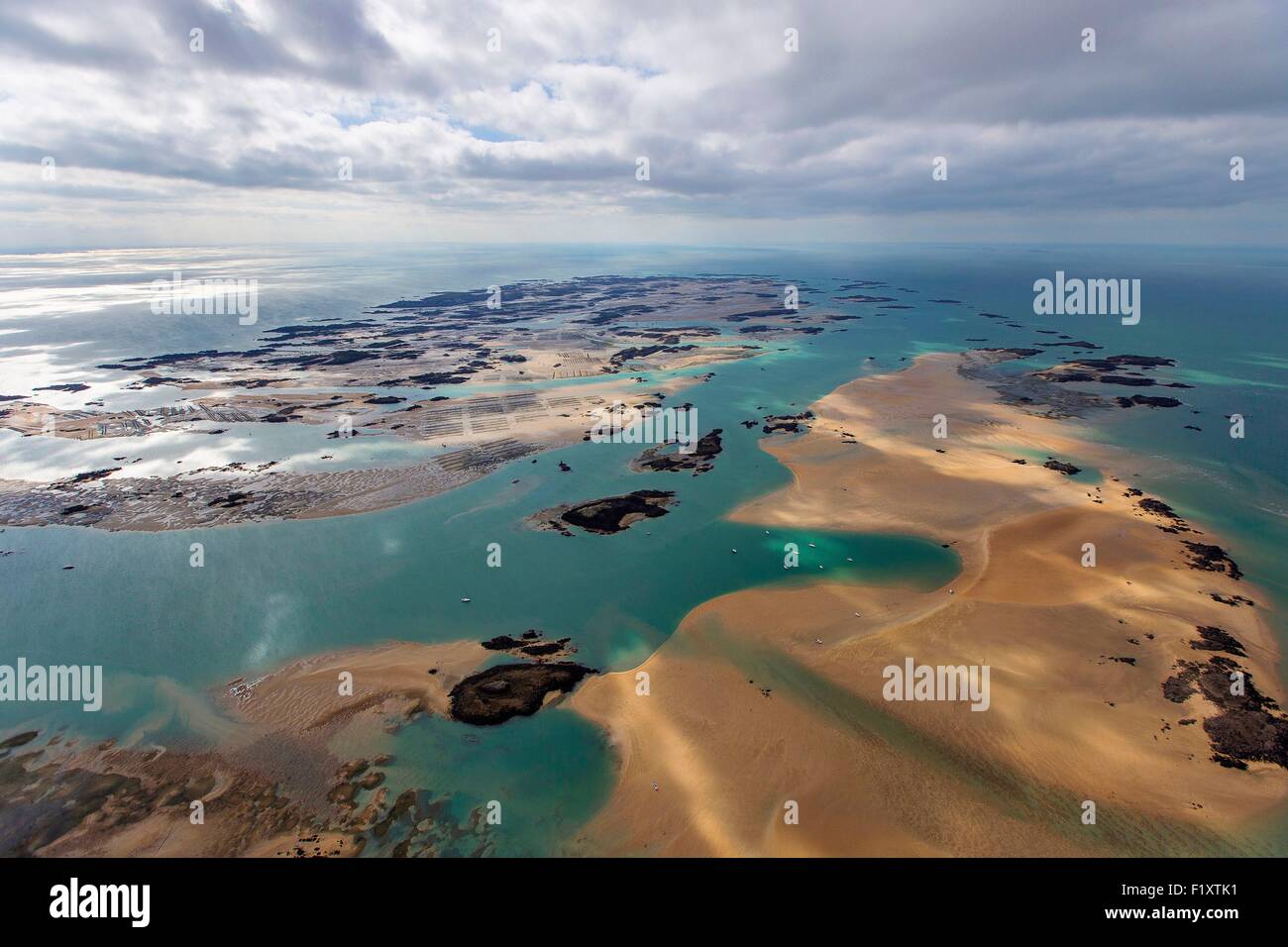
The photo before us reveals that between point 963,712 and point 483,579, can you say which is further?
point 483,579

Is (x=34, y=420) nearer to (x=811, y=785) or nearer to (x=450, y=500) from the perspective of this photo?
(x=450, y=500)

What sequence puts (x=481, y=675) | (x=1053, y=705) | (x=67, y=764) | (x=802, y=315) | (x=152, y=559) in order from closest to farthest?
(x=67, y=764) → (x=1053, y=705) → (x=481, y=675) → (x=152, y=559) → (x=802, y=315)

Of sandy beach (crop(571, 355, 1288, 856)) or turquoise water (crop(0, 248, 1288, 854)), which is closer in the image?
sandy beach (crop(571, 355, 1288, 856))

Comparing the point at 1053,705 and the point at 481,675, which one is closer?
the point at 1053,705

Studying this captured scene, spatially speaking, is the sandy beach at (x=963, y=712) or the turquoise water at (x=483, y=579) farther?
the turquoise water at (x=483, y=579)

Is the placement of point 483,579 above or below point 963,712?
above

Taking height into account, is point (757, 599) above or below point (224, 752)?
above

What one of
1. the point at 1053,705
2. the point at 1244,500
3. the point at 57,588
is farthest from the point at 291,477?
the point at 1244,500

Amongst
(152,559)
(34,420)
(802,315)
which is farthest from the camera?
(802,315)
